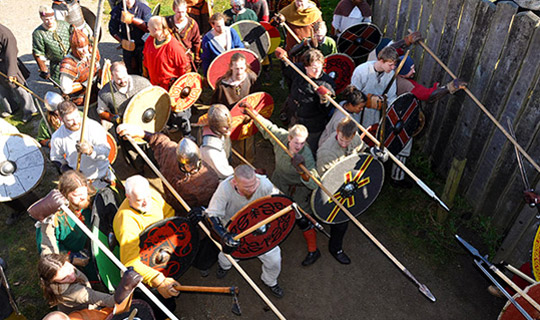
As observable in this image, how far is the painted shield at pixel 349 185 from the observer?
171 inches

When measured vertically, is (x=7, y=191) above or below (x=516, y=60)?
below

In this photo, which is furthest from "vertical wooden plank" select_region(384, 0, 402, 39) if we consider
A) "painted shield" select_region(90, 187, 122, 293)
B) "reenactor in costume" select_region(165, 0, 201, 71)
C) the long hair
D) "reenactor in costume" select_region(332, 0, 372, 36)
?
the long hair

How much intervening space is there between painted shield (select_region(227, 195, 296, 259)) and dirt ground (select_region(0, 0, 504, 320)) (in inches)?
48.3

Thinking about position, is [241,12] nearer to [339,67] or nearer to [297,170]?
[339,67]

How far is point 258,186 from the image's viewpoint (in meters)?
4.28

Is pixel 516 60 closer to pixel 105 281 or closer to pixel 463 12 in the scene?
pixel 463 12

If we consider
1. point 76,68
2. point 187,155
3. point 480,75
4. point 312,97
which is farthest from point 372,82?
point 76,68

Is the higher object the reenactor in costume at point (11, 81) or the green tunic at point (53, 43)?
the green tunic at point (53, 43)

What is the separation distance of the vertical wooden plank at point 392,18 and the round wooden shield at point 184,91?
3626 millimetres

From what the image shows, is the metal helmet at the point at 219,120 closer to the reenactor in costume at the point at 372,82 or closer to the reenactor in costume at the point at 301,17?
the reenactor in costume at the point at 372,82

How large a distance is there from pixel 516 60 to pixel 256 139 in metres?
4.16

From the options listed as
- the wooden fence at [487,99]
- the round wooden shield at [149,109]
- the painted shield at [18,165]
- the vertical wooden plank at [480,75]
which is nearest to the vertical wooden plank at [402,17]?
the wooden fence at [487,99]

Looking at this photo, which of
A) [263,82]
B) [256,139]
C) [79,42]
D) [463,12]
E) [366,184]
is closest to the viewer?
[366,184]

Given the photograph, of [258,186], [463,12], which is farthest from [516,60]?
[258,186]
